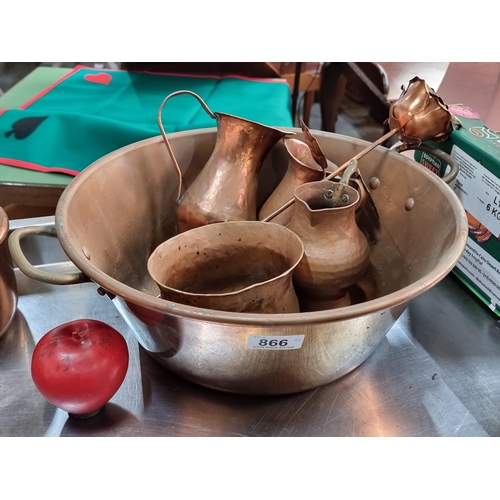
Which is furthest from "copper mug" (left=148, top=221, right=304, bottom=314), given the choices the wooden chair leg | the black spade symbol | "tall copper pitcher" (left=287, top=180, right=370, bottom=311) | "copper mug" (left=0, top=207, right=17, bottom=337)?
the wooden chair leg

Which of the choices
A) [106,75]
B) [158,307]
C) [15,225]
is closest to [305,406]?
[158,307]

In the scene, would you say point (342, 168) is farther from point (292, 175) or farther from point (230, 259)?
point (230, 259)

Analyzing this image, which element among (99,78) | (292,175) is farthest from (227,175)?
(99,78)

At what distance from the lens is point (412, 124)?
60 centimetres

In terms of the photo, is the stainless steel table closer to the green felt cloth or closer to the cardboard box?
the cardboard box

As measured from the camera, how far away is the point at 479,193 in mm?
616

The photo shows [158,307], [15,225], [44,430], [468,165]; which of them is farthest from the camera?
[15,225]

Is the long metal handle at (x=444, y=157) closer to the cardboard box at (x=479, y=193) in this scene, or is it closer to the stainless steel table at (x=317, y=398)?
the cardboard box at (x=479, y=193)

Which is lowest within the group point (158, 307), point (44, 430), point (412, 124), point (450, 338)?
point (44, 430)

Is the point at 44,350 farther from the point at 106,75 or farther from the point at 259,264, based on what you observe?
the point at 106,75

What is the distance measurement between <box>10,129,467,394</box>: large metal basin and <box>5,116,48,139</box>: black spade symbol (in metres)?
0.46

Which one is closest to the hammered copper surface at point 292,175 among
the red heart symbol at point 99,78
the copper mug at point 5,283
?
the copper mug at point 5,283

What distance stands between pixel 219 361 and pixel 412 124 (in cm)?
40

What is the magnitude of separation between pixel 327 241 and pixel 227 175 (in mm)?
190
